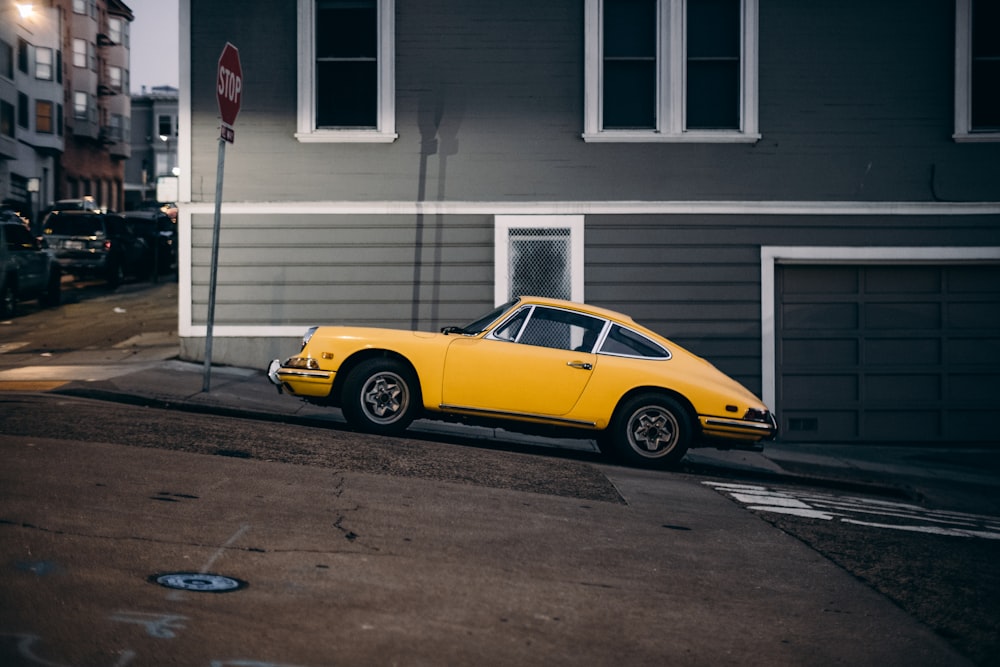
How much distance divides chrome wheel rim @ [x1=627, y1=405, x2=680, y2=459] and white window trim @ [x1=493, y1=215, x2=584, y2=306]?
448 centimetres

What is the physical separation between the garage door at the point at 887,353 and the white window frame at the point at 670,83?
2.11 meters

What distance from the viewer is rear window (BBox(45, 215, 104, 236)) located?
27703 mm

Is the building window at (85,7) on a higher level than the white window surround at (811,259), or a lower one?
higher

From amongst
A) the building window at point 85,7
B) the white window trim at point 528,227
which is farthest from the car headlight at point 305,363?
the building window at point 85,7

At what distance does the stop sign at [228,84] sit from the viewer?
11.7 meters

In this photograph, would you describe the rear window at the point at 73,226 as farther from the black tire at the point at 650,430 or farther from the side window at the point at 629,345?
the black tire at the point at 650,430

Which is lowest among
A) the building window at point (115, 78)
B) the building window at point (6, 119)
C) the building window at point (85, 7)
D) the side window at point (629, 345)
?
the side window at point (629, 345)

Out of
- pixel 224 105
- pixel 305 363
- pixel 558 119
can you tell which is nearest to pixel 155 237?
pixel 558 119

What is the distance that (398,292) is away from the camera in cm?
1490

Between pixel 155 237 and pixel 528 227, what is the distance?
722 inches

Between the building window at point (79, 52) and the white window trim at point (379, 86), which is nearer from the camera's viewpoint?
the white window trim at point (379, 86)

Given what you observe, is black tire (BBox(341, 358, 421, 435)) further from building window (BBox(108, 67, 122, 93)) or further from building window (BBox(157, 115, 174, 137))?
building window (BBox(157, 115, 174, 137))

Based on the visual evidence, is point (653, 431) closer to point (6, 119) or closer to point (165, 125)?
point (6, 119)

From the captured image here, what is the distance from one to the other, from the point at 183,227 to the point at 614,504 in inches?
328
